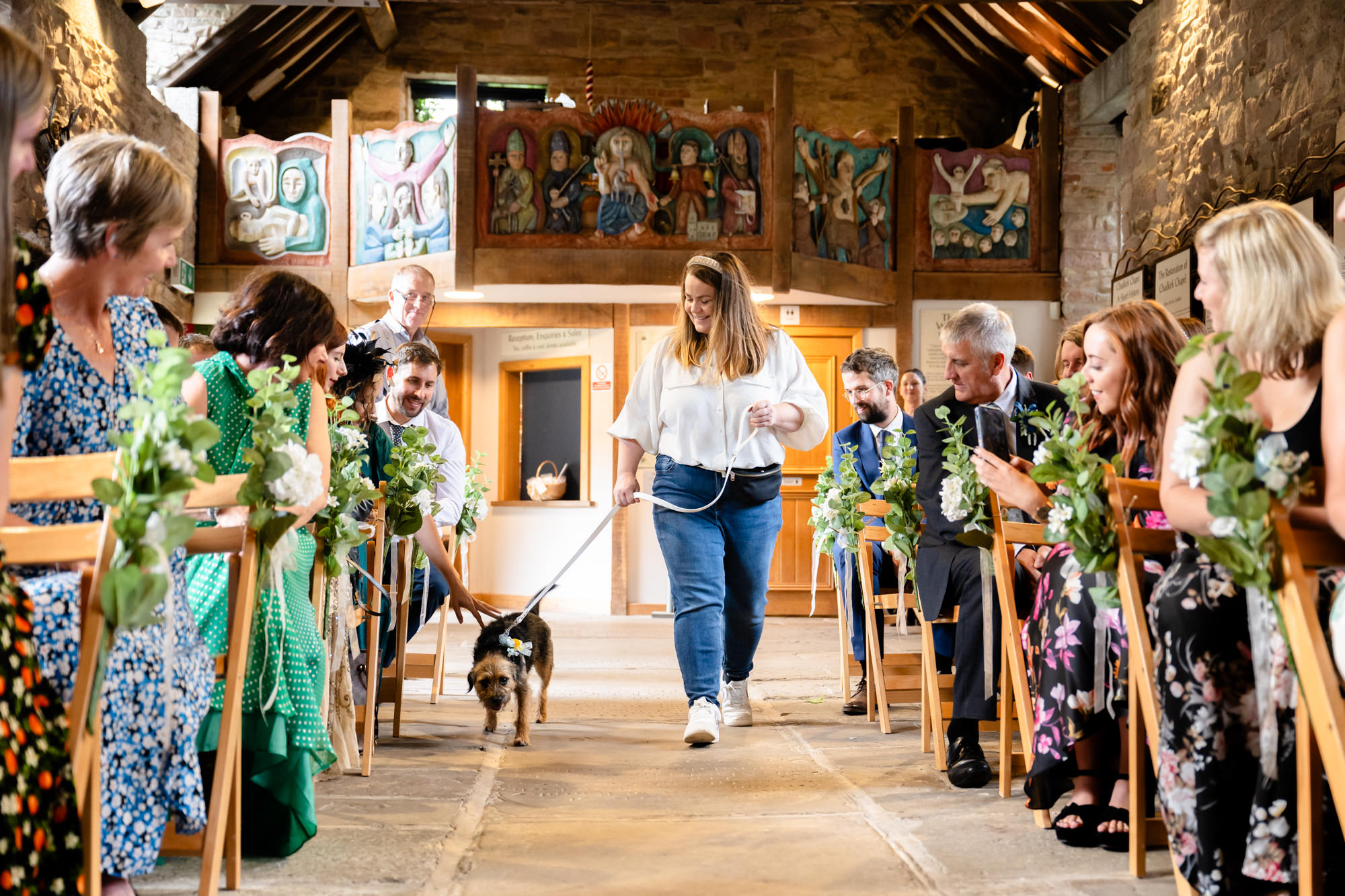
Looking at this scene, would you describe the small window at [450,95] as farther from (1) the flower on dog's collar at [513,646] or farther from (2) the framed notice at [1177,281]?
(1) the flower on dog's collar at [513,646]

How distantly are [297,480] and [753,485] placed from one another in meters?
2.05

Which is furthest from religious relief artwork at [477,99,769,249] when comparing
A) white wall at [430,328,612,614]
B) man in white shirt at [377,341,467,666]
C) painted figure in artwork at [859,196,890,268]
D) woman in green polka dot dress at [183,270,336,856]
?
woman in green polka dot dress at [183,270,336,856]

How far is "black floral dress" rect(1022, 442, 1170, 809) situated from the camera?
247 cm

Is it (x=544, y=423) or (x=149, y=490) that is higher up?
(x=544, y=423)

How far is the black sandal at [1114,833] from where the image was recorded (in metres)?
2.41

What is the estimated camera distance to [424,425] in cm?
441

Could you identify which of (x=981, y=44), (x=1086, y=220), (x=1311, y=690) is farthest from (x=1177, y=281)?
(x=1311, y=690)

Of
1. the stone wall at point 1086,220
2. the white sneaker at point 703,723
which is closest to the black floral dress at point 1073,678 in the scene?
the white sneaker at point 703,723

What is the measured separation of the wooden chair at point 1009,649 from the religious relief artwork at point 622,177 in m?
6.36

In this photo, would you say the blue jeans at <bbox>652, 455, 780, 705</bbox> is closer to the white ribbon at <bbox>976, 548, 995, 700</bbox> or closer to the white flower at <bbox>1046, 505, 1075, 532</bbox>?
the white ribbon at <bbox>976, 548, 995, 700</bbox>

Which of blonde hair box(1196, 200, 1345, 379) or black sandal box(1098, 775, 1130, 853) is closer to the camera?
blonde hair box(1196, 200, 1345, 379)

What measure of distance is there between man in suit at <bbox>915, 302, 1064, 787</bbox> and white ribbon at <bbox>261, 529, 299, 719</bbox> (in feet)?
5.75

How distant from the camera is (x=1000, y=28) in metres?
10.4

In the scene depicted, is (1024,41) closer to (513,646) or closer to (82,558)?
(513,646)
